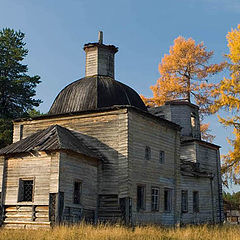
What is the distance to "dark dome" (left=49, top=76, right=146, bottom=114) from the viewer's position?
20.7 meters

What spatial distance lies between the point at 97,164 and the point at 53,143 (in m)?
2.89

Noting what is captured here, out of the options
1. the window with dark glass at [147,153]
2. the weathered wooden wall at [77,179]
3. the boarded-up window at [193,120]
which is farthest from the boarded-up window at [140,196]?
the boarded-up window at [193,120]

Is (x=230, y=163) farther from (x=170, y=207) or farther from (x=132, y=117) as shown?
(x=132, y=117)

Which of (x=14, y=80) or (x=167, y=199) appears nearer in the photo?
(x=167, y=199)

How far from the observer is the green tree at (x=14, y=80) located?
29828 millimetres

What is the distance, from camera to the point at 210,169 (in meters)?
28.3

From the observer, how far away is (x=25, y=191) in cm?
1717

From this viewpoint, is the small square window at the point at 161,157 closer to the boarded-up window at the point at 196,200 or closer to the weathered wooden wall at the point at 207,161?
the boarded-up window at the point at 196,200

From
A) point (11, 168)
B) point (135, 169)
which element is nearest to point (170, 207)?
point (135, 169)

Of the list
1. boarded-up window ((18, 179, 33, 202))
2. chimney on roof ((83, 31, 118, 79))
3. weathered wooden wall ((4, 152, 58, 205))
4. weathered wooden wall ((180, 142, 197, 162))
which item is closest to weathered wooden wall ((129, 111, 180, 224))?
weathered wooden wall ((4, 152, 58, 205))

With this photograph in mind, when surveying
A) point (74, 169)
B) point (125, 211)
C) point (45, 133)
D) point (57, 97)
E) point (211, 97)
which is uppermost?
point (211, 97)

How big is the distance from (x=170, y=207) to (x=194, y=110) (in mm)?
11868

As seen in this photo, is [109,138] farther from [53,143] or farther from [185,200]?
[185,200]

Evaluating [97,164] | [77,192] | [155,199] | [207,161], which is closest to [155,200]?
[155,199]
